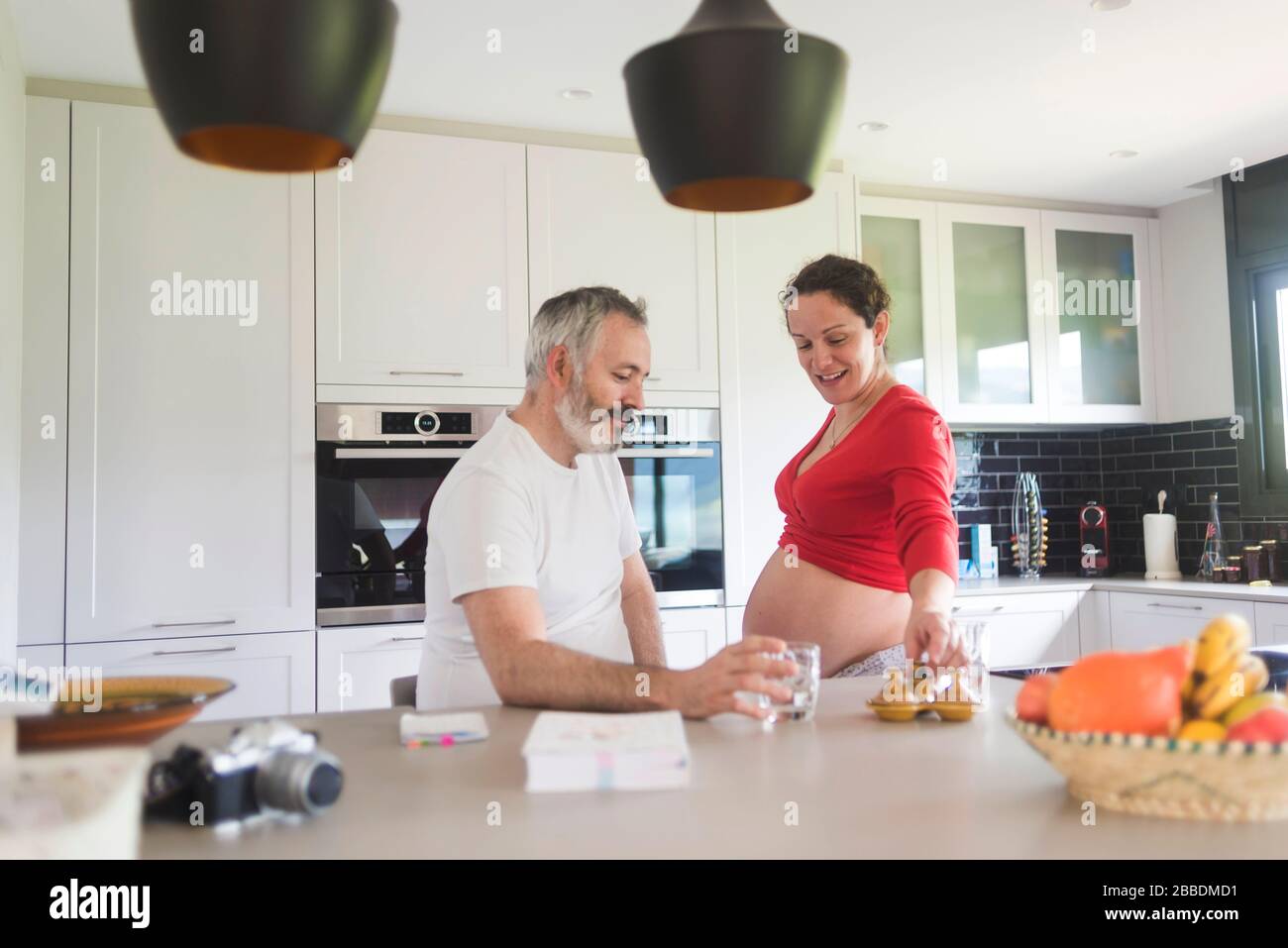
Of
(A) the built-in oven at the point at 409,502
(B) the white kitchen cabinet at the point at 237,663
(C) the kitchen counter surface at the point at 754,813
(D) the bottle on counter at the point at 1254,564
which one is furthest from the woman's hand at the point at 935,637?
(D) the bottle on counter at the point at 1254,564

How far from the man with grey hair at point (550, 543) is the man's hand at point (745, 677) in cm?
14

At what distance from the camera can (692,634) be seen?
11.2 ft

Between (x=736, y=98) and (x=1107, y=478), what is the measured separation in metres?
4.17

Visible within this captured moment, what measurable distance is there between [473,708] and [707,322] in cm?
228

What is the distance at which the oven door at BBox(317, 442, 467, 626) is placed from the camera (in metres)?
3.07

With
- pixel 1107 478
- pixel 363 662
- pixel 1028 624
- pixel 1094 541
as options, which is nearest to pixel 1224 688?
pixel 363 662

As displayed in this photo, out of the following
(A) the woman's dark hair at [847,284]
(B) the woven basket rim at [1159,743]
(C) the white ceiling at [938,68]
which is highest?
(C) the white ceiling at [938,68]

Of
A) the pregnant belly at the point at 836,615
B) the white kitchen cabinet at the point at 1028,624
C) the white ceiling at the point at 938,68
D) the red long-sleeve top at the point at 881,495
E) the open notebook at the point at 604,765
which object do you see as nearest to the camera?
the open notebook at the point at 604,765

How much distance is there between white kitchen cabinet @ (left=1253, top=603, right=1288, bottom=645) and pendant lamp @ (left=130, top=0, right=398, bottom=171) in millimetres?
3343

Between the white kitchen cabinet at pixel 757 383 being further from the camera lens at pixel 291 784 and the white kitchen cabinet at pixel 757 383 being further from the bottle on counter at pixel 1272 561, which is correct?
the camera lens at pixel 291 784

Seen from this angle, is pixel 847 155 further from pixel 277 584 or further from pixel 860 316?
pixel 277 584

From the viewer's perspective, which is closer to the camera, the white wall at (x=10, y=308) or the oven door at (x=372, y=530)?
the white wall at (x=10, y=308)

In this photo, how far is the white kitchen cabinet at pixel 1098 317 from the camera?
4.25 m

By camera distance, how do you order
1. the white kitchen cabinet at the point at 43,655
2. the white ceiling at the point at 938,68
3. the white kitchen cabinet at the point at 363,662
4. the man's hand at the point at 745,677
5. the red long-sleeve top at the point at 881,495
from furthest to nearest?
the white kitchen cabinet at the point at 363,662
the white kitchen cabinet at the point at 43,655
the white ceiling at the point at 938,68
the red long-sleeve top at the point at 881,495
the man's hand at the point at 745,677
